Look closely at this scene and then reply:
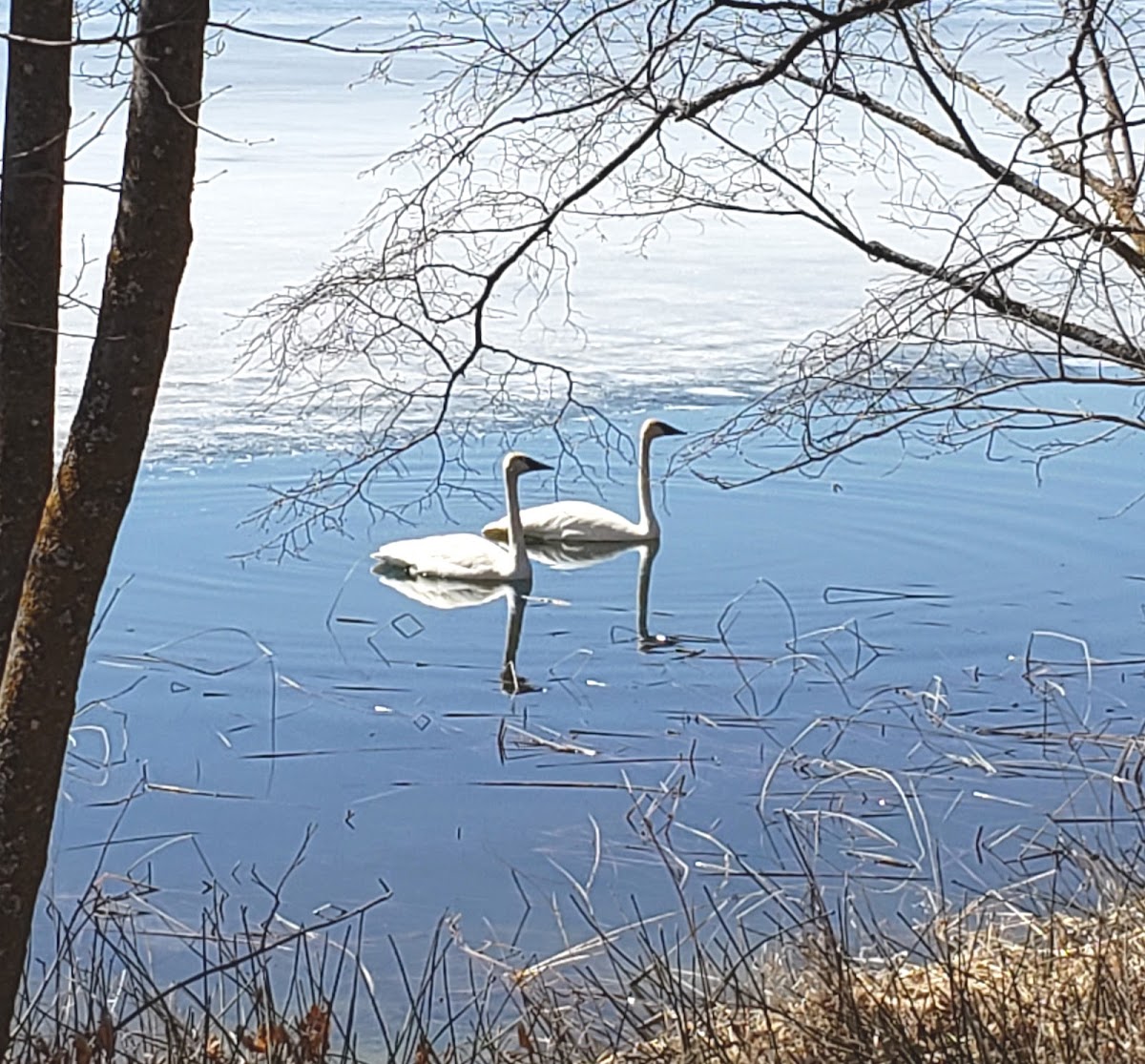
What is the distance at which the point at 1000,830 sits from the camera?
4.65 metres

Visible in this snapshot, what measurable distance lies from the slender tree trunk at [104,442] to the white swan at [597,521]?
5.99m

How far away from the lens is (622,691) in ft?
19.5

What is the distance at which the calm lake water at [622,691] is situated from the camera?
4.55m

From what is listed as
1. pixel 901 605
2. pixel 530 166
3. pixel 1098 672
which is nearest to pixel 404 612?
pixel 901 605

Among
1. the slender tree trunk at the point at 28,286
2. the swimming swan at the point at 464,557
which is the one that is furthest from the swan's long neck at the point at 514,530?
the slender tree trunk at the point at 28,286

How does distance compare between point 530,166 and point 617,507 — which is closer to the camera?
point 530,166

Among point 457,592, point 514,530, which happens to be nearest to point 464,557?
point 457,592

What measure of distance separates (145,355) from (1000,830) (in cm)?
305

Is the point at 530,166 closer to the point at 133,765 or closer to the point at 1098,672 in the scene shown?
the point at 133,765

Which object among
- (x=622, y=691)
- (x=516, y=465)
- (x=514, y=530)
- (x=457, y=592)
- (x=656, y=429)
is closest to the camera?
(x=622, y=691)

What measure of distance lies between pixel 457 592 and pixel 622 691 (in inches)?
66.0

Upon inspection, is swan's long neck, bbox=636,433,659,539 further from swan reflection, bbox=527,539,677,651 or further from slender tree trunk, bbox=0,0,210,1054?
slender tree trunk, bbox=0,0,210,1054

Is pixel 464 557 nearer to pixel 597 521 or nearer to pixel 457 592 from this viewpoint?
pixel 457 592

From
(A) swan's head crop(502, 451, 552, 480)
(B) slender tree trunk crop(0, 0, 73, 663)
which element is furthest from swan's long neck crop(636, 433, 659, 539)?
(B) slender tree trunk crop(0, 0, 73, 663)
